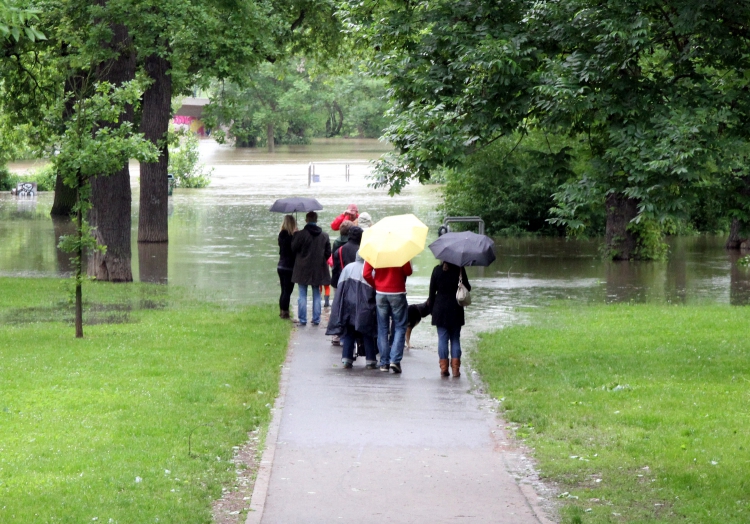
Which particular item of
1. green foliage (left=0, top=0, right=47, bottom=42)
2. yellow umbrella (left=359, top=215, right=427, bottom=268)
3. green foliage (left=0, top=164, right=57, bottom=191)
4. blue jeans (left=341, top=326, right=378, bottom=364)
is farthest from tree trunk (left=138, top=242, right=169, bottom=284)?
green foliage (left=0, top=164, right=57, bottom=191)

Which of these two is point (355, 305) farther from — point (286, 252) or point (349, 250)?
point (286, 252)

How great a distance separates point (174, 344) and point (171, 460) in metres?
5.38

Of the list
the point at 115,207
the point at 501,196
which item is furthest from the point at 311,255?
the point at 501,196

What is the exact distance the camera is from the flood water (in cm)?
1959

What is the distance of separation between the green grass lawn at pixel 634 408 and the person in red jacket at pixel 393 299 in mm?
1068

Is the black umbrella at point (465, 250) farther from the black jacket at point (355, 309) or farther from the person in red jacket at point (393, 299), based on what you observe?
the black jacket at point (355, 309)

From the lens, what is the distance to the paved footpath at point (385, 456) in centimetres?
691

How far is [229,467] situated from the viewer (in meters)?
7.76

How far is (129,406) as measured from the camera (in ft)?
30.7

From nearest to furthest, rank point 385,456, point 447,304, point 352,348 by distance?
point 385,456 < point 447,304 < point 352,348

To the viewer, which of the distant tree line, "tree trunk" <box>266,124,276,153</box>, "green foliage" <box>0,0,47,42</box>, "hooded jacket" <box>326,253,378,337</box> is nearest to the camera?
"green foliage" <box>0,0,47,42</box>

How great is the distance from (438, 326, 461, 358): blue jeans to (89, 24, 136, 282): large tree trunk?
9510 millimetres

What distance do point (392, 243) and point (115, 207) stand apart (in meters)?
9.60

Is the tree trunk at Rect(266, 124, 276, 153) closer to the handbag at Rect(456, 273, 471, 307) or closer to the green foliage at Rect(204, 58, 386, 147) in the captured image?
the green foliage at Rect(204, 58, 386, 147)
